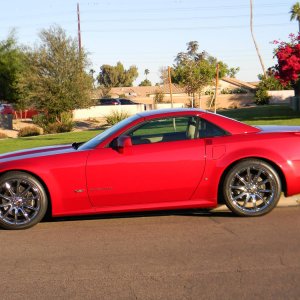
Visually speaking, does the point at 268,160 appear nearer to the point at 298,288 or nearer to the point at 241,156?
the point at 241,156

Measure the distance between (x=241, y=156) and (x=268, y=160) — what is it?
359 millimetres

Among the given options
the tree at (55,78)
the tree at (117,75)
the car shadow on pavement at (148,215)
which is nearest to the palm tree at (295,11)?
the tree at (55,78)

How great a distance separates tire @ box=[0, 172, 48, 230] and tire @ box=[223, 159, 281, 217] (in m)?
2.29

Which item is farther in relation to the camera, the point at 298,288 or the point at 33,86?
the point at 33,86

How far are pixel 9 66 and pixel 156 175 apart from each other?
3443 centimetres

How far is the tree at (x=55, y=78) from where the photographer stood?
33.9 m

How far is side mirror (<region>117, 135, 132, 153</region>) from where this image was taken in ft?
21.5

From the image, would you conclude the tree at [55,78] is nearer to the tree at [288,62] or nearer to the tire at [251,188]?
the tree at [288,62]

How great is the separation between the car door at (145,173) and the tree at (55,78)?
27474mm

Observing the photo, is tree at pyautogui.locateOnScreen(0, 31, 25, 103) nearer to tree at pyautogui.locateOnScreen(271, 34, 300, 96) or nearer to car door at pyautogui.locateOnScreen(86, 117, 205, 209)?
tree at pyautogui.locateOnScreen(271, 34, 300, 96)

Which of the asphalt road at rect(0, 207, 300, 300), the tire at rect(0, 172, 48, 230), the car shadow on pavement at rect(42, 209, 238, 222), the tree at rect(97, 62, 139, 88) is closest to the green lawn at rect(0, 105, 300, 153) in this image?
the car shadow on pavement at rect(42, 209, 238, 222)

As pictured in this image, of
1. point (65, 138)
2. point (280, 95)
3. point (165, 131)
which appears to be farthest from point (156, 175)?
point (280, 95)

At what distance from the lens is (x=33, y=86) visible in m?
34.0

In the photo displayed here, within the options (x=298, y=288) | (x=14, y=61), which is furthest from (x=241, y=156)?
(x=14, y=61)
